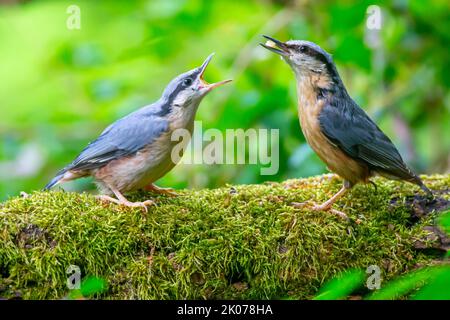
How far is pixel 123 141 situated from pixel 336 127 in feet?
5.01

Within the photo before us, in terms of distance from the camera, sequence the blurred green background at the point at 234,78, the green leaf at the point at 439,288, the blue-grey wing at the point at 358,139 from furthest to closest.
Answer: the blurred green background at the point at 234,78 → the blue-grey wing at the point at 358,139 → the green leaf at the point at 439,288

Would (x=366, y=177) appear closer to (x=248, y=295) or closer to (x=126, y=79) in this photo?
(x=248, y=295)

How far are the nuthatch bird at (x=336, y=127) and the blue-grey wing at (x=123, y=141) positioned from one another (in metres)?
1.02

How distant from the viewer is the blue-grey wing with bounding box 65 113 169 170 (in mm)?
4074

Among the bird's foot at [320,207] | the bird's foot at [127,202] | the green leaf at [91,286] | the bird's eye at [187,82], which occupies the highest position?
the bird's eye at [187,82]

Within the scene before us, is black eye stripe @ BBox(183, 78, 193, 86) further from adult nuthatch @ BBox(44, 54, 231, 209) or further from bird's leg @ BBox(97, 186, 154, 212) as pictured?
bird's leg @ BBox(97, 186, 154, 212)

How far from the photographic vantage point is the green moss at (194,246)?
3.22 meters

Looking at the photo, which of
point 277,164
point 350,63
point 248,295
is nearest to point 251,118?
point 277,164

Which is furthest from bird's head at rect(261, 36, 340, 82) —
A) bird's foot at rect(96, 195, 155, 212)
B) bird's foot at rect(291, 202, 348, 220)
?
bird's foot at rect(96, 195, 155, 212)

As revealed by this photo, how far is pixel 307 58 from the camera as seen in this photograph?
4328mm

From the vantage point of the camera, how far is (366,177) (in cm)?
415

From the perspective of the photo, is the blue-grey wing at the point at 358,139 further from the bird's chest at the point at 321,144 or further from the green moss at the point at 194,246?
the green moss at the point at 194,246

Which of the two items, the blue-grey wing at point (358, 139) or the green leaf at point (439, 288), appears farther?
the blue-grey wing at point (358, 139)

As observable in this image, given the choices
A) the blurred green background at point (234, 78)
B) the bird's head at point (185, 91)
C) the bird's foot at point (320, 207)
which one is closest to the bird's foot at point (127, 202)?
the bird's head at point (185, 91)
